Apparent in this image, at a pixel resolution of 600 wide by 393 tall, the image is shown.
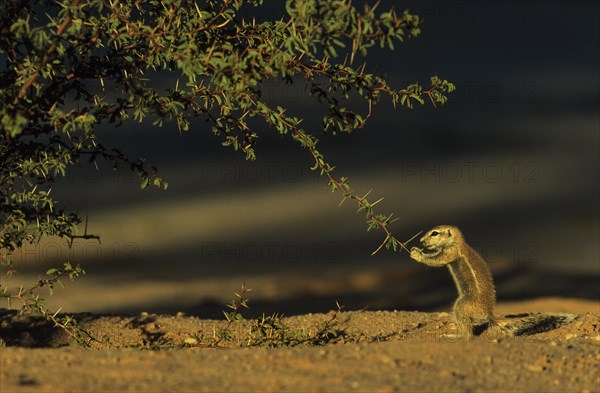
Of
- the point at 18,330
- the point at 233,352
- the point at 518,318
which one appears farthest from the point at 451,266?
the point at 18,330

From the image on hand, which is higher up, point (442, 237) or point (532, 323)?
point (442, 237)

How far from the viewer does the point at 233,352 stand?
312 inches

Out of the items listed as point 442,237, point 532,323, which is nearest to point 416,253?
point 442,237

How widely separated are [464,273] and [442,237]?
0.49m

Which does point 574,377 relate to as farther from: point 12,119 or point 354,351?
point 12,119

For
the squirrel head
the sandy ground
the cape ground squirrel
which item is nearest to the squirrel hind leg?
the cape ground squirrel

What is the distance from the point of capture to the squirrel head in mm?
10523

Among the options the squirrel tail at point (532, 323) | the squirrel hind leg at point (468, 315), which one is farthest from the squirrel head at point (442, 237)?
the squirrel tail at point (532, 323)

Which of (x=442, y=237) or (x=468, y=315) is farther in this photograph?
(x=442, y=237)

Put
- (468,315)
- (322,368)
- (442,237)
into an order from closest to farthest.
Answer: (322,368), (468,315), (442,237)

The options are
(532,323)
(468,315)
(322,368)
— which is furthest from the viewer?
(532,323)

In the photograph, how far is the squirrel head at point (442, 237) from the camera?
1052 centimetres

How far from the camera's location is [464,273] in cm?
1035

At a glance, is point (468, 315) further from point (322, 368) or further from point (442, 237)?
point (322, 368)
